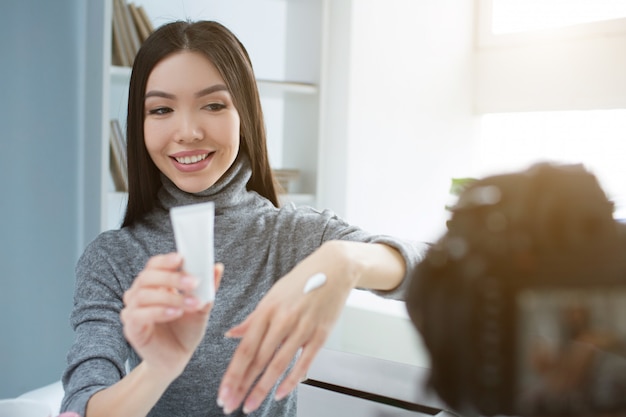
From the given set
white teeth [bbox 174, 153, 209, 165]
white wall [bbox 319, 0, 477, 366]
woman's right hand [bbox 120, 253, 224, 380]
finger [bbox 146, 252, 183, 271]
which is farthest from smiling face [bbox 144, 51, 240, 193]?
white wall [bbox 319, 0, 477, 366]

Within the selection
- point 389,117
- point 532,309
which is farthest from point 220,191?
point 389,117

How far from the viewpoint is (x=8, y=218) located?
2.06 m

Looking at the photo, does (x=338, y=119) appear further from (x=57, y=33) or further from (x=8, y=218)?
(x=8, y=218)

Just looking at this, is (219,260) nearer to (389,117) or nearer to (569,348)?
(569,348)

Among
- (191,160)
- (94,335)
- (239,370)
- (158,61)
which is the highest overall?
(158,61)

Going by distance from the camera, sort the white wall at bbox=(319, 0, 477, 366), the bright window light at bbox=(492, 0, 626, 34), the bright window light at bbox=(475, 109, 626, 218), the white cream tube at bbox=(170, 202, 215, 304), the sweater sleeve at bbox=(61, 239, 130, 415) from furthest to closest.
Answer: the white wall at bbox=(319, 0, 477, 366) → the bright window light at bbox=(492, 0, 626, 34) → the bright window light at bbox=(475, 109, 626, 218) → the sweater sleeve at bbox=(61, 239, 130, 415) → the white cream tube at bbox=(170, 202, 215, 304)

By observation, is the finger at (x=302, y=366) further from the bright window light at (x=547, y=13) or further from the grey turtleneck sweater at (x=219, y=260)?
the bright window light at (x=547, y=13)

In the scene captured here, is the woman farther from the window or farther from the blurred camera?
the window

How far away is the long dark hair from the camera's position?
107 centimetres

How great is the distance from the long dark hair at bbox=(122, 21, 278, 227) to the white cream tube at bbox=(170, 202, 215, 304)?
665 millimetres

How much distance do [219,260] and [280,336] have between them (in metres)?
0.74

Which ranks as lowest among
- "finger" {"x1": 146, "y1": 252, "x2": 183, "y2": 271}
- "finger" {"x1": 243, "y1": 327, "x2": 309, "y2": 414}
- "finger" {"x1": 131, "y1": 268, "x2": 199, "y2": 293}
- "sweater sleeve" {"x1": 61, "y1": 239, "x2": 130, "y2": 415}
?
"sweater sleeve" {"x1": 61, "y1": 239, "x2": 130, "y2": 415}

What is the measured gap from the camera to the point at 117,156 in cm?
216

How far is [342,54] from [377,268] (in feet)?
6.17
